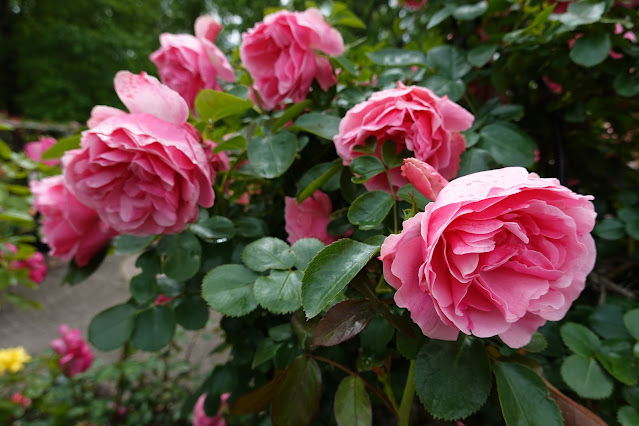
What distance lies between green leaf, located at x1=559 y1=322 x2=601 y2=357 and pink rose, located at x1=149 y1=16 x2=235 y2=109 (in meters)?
0.65

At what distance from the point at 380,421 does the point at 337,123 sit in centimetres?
65

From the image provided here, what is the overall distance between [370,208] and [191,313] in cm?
37

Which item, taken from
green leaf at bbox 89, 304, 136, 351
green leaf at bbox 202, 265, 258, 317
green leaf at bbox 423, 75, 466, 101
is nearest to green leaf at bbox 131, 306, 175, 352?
green leaf at bbox 89, 304, 136, 351

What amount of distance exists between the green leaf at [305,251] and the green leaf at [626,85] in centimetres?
60

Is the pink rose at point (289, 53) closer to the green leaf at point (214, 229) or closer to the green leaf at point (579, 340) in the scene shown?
the green leaf at point (214, 229)

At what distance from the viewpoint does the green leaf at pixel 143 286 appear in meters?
0.57

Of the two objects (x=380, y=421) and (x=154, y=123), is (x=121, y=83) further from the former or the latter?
(x=380, y=421)

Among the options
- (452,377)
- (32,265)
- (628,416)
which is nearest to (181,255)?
(452,377)

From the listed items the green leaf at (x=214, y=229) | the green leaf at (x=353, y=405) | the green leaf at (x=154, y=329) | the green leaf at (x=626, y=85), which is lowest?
the green leaf at (x=353, y=405)

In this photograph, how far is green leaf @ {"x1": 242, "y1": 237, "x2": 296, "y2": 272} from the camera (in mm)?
410

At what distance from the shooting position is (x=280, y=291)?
1.23 feet

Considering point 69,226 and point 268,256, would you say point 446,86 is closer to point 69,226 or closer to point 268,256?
point 268,256

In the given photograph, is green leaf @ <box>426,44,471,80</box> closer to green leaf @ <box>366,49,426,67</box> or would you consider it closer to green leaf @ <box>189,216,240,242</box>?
green leaf @ <box>366,49,426,67</box>

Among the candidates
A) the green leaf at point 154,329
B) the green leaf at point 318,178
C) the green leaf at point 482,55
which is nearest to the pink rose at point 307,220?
the green leaf at point 318,178
